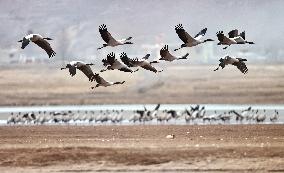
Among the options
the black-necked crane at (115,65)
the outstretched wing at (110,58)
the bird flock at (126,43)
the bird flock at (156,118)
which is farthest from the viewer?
the bird flock at (156,118)

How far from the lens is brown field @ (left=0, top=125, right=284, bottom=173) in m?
51.4

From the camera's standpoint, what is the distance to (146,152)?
56156 mm

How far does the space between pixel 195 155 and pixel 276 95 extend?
232ft

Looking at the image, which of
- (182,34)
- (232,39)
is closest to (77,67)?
(182,34)

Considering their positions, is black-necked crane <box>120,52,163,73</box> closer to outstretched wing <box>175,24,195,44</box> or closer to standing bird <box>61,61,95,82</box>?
standing bird <box>61,61,95,82</box>

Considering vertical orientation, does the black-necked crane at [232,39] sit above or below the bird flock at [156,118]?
above

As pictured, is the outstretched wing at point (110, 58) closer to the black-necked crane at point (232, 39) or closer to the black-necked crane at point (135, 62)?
the black-necked crane at point (135, 62)

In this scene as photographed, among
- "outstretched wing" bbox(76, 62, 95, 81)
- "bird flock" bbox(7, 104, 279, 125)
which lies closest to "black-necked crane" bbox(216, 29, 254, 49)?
"outstretched wing" bbox(76, 62, 95, 81)

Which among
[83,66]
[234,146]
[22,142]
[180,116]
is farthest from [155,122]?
[83,66]

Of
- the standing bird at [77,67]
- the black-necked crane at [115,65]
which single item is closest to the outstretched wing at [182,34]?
the black-necked crane at [115,65]

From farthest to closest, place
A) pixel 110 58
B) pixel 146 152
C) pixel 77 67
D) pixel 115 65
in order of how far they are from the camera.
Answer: pixel 146 152
pixel 115 65
pixel 77 67
pixel 110 58

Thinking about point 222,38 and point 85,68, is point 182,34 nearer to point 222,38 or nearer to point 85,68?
point 222,38

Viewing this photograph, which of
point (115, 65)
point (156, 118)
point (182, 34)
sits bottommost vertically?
point (156, 118)

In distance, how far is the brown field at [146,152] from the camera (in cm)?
5144
